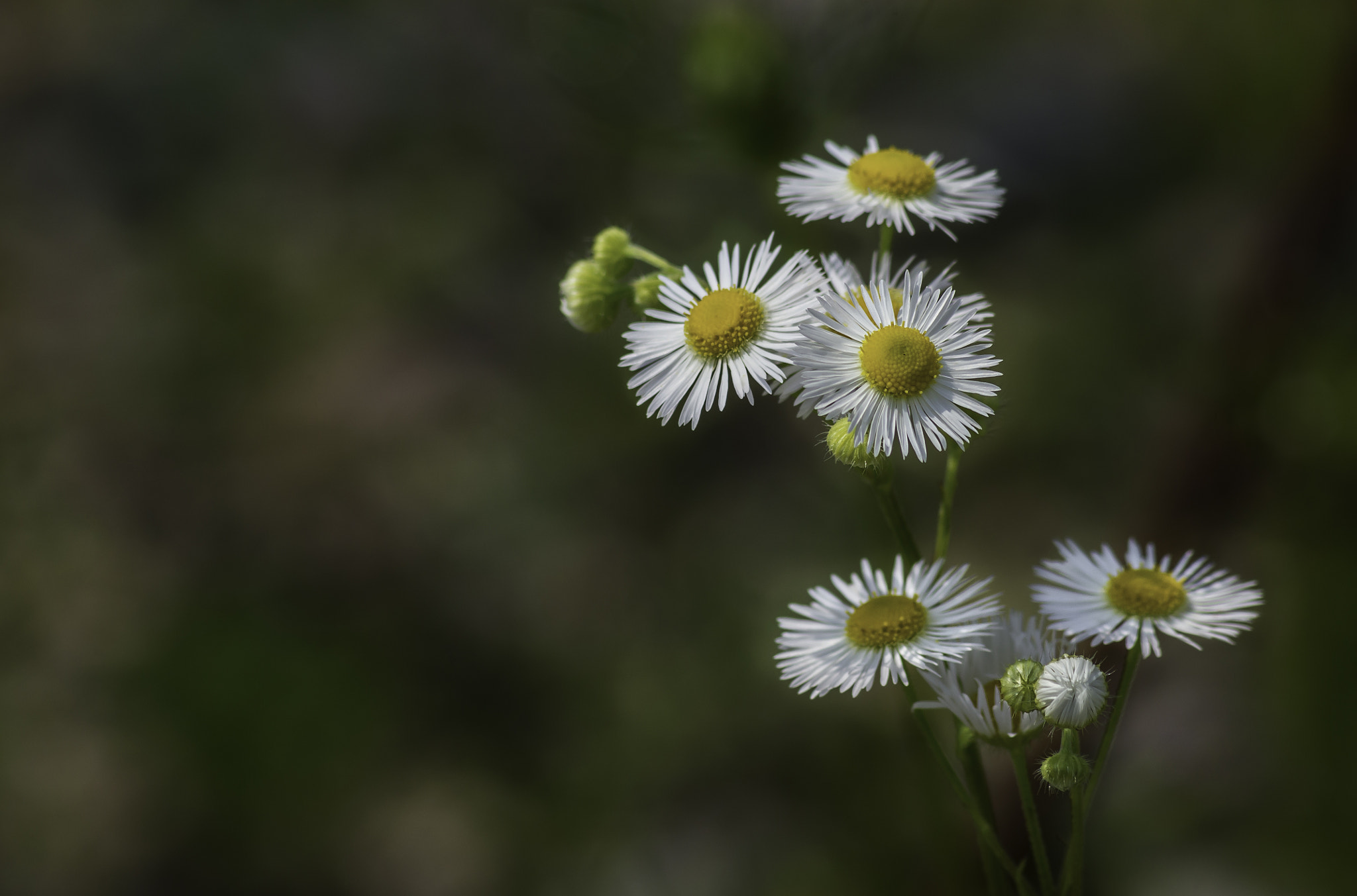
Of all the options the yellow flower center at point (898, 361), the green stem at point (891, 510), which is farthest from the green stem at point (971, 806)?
the yellow flower center at point (898, 361)

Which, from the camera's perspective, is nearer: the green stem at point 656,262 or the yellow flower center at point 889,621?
the yellow flower center at point 889,621

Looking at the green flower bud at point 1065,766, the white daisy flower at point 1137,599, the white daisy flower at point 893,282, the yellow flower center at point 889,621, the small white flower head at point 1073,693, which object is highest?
the white daisy flower at point 893,282

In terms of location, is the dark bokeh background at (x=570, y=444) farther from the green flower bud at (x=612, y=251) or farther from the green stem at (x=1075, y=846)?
the green stem at (x=1075, y=846)

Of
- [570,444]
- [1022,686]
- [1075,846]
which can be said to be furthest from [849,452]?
[570,444]

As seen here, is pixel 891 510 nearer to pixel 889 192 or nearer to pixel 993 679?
pixel 993 679

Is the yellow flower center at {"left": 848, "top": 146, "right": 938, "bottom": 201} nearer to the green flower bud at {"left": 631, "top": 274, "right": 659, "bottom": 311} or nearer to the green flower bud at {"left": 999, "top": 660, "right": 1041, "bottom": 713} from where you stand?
the green flower bud at {"left": 631, "top": 274, "right": 659, "bottom": 311}
